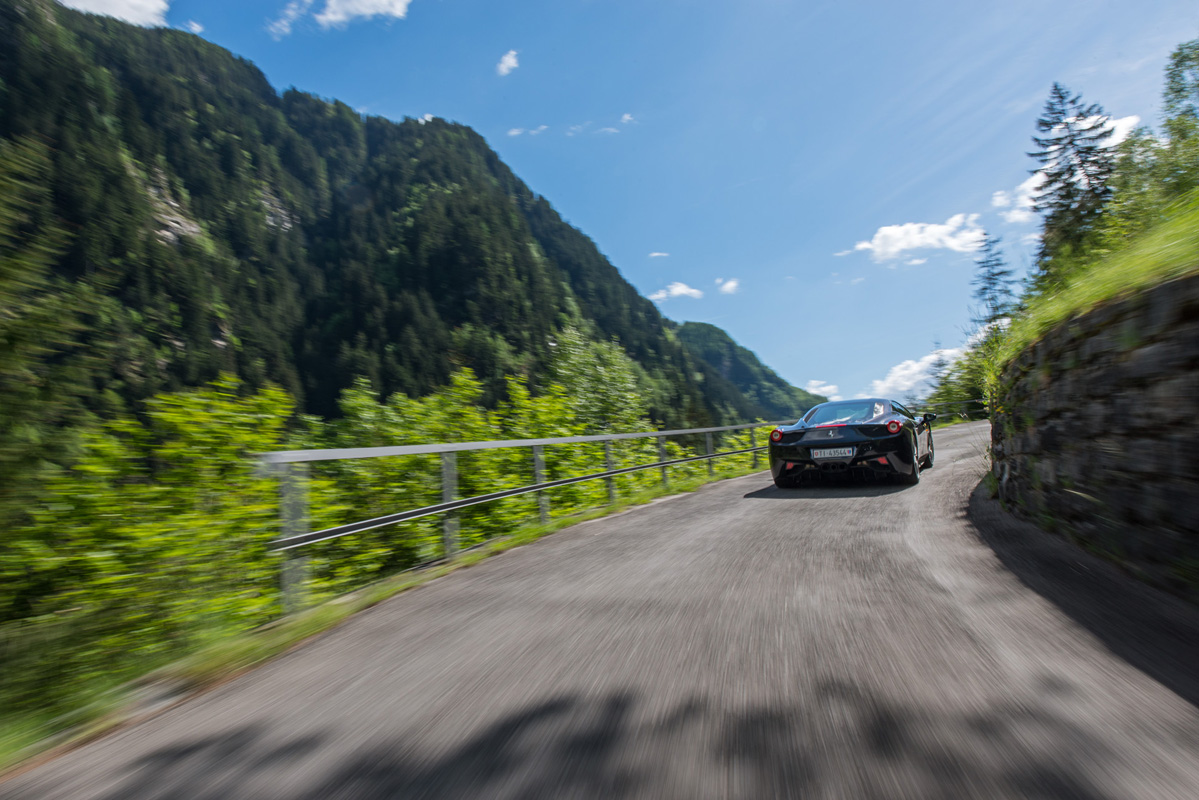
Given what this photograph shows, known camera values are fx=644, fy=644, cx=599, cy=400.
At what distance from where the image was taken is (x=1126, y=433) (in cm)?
371

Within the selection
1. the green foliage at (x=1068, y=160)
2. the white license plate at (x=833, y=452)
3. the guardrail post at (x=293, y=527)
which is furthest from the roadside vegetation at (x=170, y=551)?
the green foliage at (x=1068, y=160)

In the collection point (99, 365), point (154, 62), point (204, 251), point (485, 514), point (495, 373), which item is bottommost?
point (485, 514)

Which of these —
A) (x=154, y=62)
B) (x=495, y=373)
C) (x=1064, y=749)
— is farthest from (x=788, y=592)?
(x=154, y=62)

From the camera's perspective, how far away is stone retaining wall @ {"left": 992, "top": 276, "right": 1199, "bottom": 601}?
316 centimetres

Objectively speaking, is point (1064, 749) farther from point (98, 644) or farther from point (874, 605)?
point (98, 644)

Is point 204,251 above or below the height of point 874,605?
above

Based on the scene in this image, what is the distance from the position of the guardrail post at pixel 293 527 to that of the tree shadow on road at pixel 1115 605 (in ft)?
13.8

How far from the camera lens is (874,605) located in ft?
11.7

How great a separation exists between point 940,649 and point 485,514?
697cm

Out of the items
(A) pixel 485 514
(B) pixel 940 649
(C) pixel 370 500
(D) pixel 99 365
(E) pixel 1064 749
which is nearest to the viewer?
(E) pixel 1064 749

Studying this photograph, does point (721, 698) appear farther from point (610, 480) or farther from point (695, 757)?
point (610, 480)

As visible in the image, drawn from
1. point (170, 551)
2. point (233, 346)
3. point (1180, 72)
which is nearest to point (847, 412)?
point (170, 551)

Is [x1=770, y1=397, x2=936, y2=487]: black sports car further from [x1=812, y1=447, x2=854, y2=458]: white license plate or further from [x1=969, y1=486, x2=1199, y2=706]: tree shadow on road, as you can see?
[x1=969, y1=486, x2=1199, y2=706]: tree shadow on road

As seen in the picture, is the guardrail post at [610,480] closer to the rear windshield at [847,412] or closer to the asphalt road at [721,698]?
the rear windshield at [847,412]
